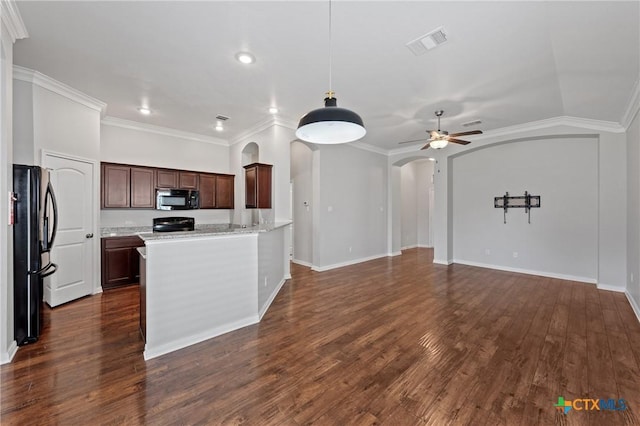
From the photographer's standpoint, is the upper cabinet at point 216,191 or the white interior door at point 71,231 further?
the upper cabinet at point 216,191

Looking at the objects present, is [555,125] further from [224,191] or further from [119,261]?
[119,261]

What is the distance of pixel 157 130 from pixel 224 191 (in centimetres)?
182

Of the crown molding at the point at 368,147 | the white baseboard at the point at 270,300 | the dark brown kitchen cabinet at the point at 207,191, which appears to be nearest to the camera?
the white baseboard at the point at 270,300

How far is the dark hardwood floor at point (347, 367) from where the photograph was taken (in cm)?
184

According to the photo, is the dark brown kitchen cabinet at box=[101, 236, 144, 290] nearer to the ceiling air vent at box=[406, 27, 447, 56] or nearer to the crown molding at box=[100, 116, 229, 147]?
the crown molding at box=[100, 116, 229, 147]

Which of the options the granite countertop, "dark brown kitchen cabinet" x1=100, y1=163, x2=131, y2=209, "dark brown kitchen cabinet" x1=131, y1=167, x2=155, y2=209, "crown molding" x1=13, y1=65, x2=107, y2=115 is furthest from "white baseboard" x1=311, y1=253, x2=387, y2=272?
"crown molding" x1=13, y1=65, x2=107, y2=115

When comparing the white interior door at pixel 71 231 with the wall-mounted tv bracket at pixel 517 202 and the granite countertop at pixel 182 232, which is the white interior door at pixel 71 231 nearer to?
the granite countertop at pixel 182 232

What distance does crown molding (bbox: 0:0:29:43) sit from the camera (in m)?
2.23

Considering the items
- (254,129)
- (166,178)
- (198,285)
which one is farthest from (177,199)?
(198,285)

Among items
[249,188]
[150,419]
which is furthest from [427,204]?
[150,419]

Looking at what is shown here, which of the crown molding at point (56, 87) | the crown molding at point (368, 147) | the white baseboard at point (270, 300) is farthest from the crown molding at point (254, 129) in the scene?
the white baseboard at point (270, 300)

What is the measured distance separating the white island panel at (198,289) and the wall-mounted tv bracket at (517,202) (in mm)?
5563

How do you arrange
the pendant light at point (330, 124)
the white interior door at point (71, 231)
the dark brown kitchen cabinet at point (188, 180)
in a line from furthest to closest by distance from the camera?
the dark brown kitchen cabinet at point (188, 180) → the white interior door at point (71, 231) → the pendant light at point (330, 124)

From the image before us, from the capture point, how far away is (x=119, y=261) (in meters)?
4.71
